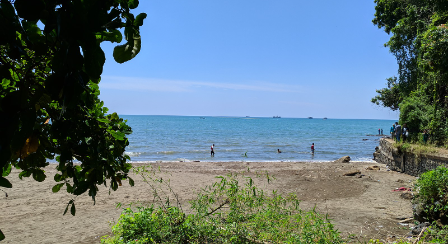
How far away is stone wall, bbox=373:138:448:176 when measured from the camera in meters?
12.7

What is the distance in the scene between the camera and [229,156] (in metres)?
28.6

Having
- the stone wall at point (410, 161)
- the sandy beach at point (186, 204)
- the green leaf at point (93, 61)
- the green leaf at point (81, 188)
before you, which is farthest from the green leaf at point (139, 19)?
the stone wall at point (410, 161)

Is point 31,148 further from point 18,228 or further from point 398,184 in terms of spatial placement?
point 398,184

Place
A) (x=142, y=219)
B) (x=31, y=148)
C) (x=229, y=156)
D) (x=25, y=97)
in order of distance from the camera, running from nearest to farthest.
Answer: (x=25, y=97) < (x=31, y=148) < (x=142, y=219) < (x=229, y=156)

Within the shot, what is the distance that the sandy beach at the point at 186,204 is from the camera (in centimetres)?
750

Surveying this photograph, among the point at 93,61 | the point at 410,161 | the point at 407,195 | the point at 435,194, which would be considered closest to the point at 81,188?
the point at 93,61

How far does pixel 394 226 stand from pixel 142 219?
6.83 meters

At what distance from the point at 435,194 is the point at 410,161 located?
9980mm

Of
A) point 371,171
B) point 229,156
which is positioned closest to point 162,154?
point 229,156

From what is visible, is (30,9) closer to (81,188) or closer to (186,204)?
(81,188)

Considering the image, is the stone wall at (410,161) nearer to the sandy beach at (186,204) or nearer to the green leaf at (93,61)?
the sandy beach at (186,204)

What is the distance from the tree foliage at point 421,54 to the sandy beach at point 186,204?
358 cm

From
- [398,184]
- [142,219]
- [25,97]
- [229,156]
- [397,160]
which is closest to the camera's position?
[25,97]

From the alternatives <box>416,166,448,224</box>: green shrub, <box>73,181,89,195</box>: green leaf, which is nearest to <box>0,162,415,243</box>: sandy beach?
<box>416,166,448,224</box>: green shrub
